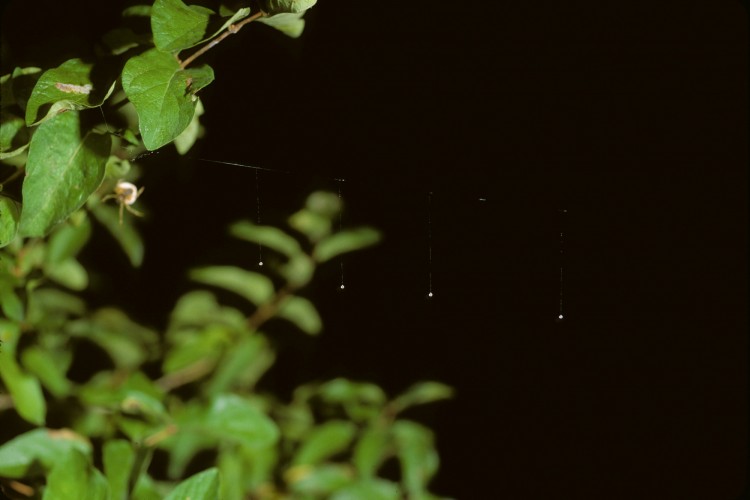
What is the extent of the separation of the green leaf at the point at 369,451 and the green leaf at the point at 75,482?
27.8 inches

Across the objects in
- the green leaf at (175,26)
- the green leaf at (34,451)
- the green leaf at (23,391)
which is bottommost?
the green leaf at (34,451)

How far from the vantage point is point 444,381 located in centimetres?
176

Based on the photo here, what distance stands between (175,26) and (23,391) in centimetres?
58

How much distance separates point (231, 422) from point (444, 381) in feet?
3.34

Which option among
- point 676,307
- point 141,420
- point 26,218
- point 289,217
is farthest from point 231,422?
point 676,307

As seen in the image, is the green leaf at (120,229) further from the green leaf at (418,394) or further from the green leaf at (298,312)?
the green leaf at (418,394)

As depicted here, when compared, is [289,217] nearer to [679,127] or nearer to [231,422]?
[231,422]

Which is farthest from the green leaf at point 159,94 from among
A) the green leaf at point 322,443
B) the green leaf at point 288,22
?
the green leaf at point 322,443

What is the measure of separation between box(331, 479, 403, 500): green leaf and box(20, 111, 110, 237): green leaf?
878 mm

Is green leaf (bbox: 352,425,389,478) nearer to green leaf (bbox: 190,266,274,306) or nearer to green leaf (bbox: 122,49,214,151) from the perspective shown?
green leaf (bbox: 190,266,274,306)

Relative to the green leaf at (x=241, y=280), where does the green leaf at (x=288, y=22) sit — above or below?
above

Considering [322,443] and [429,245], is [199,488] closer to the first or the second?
[322,443]

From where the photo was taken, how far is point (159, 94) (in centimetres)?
49

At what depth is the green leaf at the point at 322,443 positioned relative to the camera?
3.96 ft
